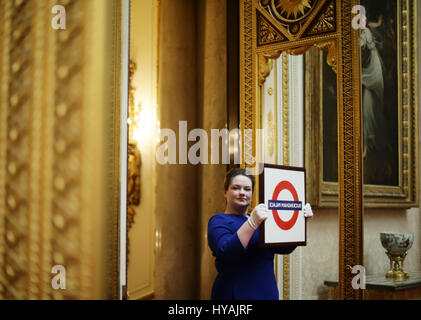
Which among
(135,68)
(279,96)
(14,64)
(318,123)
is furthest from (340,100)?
(14,64)

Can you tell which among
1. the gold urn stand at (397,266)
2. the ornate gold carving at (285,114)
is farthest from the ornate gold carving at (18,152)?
the gold urn stand at (397,266)

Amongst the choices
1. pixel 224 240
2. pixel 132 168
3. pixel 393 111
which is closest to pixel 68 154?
pixel 224 240

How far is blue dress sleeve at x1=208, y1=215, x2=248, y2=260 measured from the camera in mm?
2395

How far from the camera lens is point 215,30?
13.3ft

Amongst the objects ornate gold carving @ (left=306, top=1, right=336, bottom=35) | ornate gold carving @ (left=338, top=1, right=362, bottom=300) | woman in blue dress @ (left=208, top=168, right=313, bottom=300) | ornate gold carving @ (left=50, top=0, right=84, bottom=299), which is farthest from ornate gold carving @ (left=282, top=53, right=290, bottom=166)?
ornate gold carving @ (left=50, top=0, right=84, bottom=299)

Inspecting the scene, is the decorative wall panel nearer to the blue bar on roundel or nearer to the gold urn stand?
the blue bar on roundel

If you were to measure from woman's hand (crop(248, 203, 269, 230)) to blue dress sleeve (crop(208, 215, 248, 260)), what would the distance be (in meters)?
0.10

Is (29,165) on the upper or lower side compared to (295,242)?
upper

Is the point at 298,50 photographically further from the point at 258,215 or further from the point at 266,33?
the point at 258,215

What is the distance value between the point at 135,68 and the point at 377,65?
7.61 feet

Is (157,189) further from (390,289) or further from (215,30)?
(390,289)

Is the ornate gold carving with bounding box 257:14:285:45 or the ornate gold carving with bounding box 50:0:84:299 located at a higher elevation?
the ornate gold carving with bounding box 257:14:285:45

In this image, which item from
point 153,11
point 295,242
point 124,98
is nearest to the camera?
point 295,242

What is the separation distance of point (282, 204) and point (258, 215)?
0.64ft
